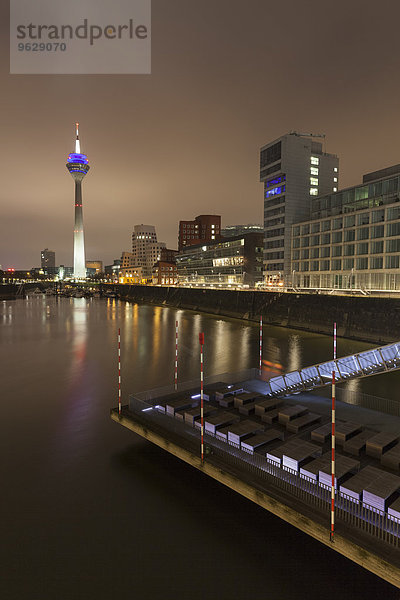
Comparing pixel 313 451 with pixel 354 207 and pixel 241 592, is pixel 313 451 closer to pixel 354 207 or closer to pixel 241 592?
pixel 241 592

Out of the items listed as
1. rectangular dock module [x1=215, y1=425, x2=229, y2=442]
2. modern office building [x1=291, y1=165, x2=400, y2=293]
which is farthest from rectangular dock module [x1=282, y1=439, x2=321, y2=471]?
modern office building [x1=291, y1=165, x2=400, y2=293]

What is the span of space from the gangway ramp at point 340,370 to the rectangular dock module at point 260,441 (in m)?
5.73

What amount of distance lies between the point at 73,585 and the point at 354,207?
89.9 m

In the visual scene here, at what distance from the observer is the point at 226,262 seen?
5748 inches

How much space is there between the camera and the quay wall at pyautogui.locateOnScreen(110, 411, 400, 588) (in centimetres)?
752

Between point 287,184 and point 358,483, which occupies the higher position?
point 287,184

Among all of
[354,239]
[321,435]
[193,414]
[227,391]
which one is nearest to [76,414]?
[193,414]

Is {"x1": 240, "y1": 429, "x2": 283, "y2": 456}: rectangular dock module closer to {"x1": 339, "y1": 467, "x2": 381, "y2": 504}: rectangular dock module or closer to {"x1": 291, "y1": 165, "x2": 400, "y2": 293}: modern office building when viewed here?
{"x1": 339, "y1": 467, "x2": 381, "y2": 504}: rectangular dock module

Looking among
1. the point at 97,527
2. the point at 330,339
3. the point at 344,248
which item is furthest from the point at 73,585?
the point at 344,248

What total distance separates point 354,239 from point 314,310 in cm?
3549

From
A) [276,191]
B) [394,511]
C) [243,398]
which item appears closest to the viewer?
[394,511]

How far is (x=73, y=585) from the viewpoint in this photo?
29.7 feet

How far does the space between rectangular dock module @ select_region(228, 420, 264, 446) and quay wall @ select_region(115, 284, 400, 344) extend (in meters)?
34.7

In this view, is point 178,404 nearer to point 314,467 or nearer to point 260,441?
point 260,441
